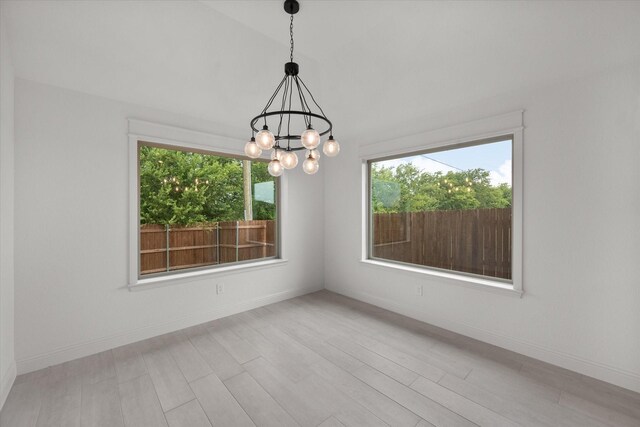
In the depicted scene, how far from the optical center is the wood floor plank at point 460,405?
1.88 m

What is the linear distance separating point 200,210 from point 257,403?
2.40m

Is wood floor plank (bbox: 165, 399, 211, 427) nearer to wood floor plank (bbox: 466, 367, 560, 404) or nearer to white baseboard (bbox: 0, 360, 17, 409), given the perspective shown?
white baseboard (bbox: 0, 360, 17, 409)

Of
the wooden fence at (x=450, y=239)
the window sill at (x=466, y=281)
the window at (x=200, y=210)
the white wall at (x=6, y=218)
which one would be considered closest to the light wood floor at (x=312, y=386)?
the white wall at (x=6, y=218)

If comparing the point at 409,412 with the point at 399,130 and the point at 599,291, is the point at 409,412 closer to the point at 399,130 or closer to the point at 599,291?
the point at 599,291

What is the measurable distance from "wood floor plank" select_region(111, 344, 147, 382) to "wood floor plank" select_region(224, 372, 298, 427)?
832 mm

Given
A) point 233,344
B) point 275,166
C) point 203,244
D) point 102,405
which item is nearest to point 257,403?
point 233,344

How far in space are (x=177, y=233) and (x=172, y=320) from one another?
1.02 meters

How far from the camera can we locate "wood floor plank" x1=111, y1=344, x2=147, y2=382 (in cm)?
241

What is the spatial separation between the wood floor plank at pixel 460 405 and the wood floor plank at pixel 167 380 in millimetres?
1795

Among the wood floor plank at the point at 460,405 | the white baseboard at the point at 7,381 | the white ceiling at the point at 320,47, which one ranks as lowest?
the wood floor plank at the point at 460,405

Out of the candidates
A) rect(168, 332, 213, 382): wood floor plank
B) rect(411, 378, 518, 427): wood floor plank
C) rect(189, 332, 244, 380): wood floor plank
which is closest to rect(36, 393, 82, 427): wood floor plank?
rect(168, 332, 213, 382): wood floor plank

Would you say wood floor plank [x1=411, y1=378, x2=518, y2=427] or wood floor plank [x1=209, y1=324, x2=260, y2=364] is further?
wood floor plank [x1=209, y1=324, x2=260, y2=364]

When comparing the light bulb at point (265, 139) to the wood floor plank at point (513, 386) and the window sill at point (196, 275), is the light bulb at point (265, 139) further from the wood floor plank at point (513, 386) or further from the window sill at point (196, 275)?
the wood floor plank at point (513, 386)

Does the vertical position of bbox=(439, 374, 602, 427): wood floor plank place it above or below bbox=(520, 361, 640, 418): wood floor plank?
below
